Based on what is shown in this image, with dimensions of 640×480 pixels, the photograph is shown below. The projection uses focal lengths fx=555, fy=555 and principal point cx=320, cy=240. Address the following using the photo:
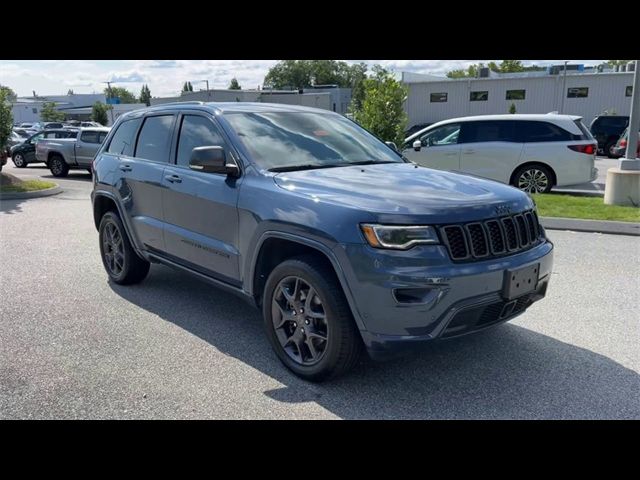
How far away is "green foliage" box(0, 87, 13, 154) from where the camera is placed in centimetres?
1352

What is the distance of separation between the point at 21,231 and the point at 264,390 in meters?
7.19

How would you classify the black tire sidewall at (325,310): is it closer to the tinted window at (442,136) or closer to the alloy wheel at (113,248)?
the alloy wheel at (113,248)

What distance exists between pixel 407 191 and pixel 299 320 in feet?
3.66

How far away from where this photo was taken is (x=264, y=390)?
12.0 ft

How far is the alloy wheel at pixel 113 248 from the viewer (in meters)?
5.91

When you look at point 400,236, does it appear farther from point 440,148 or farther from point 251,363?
point 440,148

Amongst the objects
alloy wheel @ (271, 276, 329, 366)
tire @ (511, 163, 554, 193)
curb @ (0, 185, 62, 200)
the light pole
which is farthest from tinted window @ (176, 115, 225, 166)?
A: curb @ (0, 185, 62, 200)

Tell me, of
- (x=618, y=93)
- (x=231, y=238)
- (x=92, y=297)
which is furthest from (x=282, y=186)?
(x=618, y=93)

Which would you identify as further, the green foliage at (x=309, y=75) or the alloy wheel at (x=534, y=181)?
the green foliage at (x=309, y=75)

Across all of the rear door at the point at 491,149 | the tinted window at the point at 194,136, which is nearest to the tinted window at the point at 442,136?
the rear door at the point at 491,149

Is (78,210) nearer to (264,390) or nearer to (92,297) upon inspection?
(92,297)

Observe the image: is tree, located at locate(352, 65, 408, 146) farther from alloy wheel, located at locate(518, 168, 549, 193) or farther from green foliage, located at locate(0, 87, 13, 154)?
green foliage, located at locate(0, 87, 13, 154)

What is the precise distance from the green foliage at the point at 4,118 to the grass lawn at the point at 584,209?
491 inches

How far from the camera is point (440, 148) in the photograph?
12320 mm
